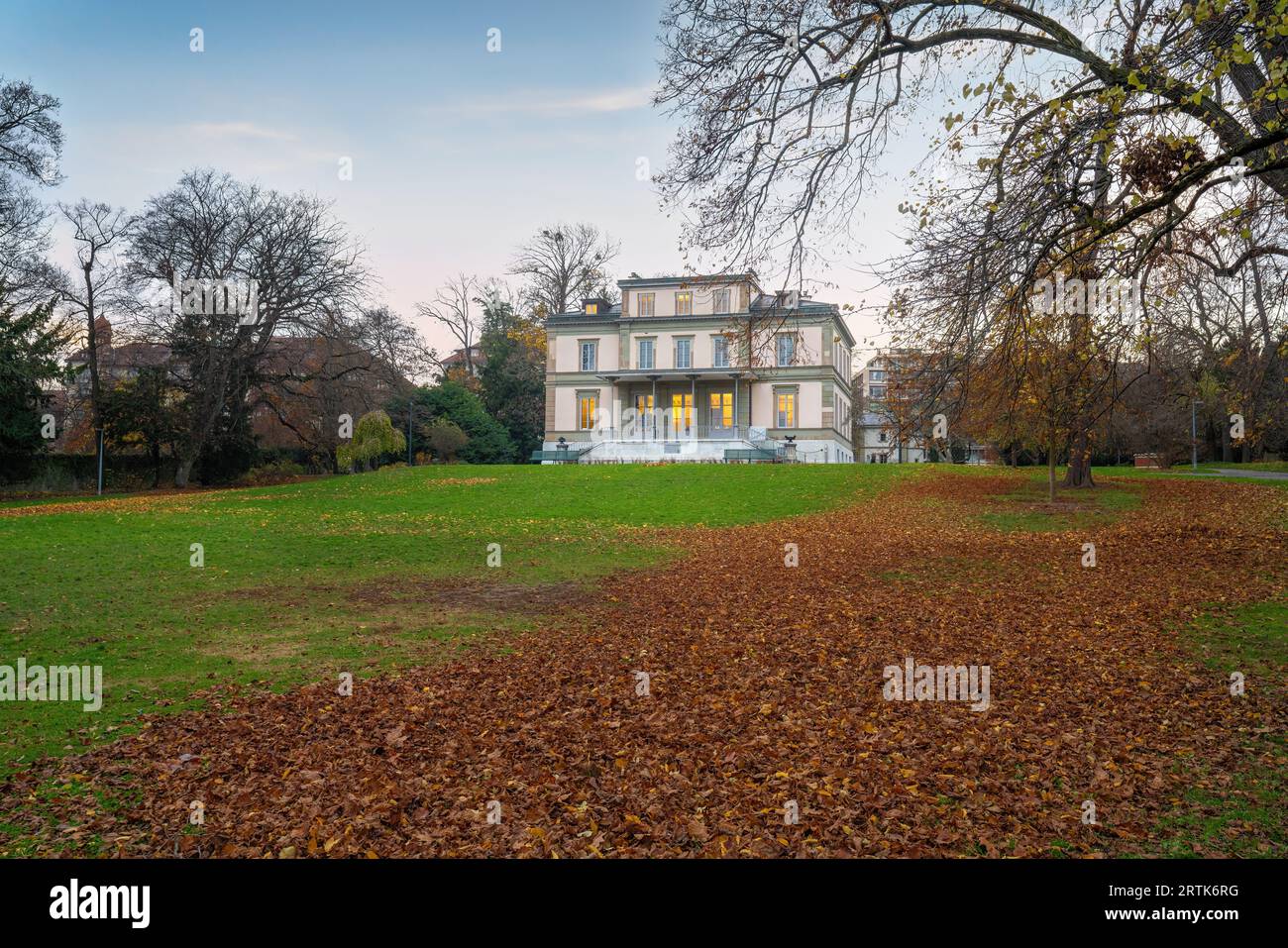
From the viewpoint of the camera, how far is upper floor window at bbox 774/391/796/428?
4847cm

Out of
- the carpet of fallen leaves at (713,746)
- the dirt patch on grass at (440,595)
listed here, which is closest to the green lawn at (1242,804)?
the carpet of fallen leaves at (713,746)

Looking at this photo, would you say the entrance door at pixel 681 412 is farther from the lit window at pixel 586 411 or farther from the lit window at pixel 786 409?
the lit window at pixel 786 409

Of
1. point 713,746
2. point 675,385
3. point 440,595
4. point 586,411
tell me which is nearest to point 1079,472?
point 440,595

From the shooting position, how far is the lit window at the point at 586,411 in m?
50.5

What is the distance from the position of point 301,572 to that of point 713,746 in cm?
1025

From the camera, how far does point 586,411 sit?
50625mm

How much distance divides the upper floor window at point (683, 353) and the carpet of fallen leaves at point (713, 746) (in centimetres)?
3958

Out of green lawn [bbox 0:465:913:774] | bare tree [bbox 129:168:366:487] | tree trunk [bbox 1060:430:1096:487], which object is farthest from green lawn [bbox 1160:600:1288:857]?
bare tree [bbox 129:168:366:487]

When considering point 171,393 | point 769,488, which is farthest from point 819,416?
point 171,393

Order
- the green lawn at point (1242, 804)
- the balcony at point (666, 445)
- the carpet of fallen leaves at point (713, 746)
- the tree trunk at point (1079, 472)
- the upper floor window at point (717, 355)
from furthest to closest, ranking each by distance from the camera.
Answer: the upper floor window at point (717, 355), the balcony at point (666, 445), the tree trunk at point (1079, 472), the carpet of fallen leaves at point (713, 746), the green lawn at point (1242, 804)

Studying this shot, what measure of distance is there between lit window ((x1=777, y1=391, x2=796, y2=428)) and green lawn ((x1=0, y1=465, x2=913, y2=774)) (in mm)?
19164

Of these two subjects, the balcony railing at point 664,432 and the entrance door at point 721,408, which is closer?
the balcony railing at point 664,432

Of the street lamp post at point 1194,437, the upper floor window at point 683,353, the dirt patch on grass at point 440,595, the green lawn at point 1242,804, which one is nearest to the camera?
the green lawn at point 1242,804
